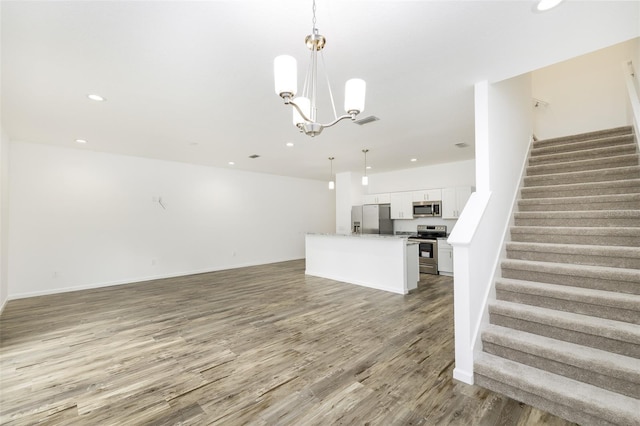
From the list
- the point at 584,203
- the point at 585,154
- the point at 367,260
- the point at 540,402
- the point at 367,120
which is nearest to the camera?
the point at 540,402

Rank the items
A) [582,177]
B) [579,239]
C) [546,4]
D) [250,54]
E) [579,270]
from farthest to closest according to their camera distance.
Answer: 1. [582,177]
2. [579,239]
3. [579,270]
4. [250,54]
5. [546,4]

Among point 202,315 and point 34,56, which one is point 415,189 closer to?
point 202,315

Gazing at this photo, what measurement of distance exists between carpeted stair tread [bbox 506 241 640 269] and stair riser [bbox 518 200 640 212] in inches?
28.6

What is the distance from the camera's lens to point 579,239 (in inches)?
115

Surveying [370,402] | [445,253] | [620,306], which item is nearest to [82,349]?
[370,402]

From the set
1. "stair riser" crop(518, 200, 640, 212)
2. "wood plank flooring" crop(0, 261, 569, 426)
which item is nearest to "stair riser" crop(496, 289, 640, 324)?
"wood plank flooring" crop(0, 261, 569, 426)

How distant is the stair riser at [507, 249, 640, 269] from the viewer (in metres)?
2.49

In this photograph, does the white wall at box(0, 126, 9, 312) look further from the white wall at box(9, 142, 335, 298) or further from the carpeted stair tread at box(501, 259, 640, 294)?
the carpeted stair tread at box(501, 259, 640, 294)

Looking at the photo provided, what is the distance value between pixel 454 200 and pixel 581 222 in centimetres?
350

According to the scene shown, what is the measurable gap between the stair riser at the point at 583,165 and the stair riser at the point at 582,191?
19.2 inches

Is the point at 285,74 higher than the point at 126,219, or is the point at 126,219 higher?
the point at 285,74

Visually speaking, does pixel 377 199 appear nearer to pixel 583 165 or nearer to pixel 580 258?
pixel 583 165

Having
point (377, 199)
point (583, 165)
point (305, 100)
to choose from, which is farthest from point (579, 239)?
point (377, 199)

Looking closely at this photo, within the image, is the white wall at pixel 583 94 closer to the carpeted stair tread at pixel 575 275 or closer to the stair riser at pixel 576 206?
the stair riser at pixel 576 206
